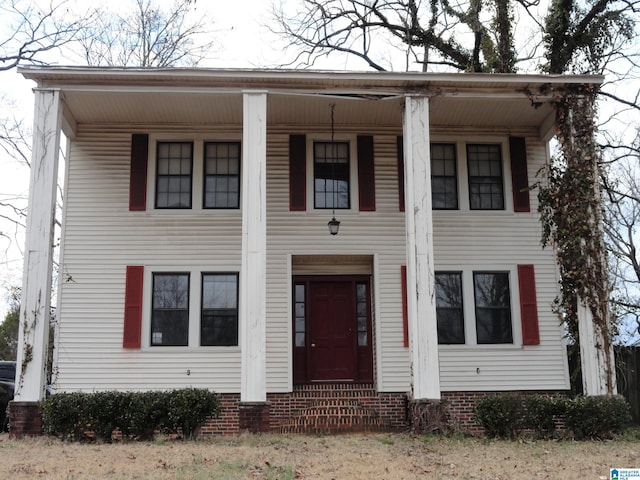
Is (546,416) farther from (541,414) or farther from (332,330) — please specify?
(332,330)

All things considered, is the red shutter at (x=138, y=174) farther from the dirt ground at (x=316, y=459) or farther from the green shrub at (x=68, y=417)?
the dirt ground at (x=316, y=459)

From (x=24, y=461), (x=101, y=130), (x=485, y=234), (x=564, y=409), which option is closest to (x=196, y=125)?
(x=101, y=130)

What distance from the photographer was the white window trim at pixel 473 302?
530 inches

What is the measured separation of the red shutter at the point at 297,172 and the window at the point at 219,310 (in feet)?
6.54

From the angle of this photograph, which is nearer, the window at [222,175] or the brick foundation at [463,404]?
the brick foundation at [463,404]

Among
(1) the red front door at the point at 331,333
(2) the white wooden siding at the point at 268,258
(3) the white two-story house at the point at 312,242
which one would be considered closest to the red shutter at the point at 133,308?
(3) the white two-story house at the point at 312,242

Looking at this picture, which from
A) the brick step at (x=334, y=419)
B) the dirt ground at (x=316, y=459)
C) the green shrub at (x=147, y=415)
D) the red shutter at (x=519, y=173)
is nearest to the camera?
the dirt ground at (x=316, y=459)

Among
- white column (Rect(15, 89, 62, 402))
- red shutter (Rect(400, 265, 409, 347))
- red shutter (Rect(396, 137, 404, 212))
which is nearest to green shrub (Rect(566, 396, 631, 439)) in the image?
red shutter (Rect(400, 265, 409, 347))

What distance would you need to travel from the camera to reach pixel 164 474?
7.43m

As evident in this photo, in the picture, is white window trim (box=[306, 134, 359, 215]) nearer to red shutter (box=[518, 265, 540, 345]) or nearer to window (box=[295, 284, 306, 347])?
window (box=[295, 284, 306, 347])

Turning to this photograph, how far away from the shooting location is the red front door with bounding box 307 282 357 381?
539 inches

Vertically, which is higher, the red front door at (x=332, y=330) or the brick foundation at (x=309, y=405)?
the red front door at (x=332, y=330)

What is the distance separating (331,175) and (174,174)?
3.34 metres

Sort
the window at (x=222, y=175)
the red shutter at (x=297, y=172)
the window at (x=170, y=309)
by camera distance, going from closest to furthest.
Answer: the window at (x=170, y=309)
the red shutter at (x=297, y=172)
the window at (x=222, y=175)
